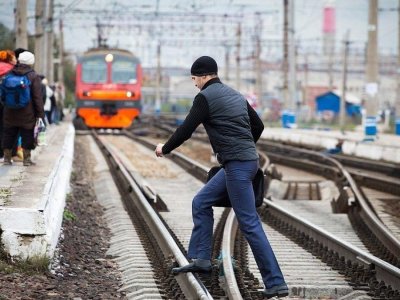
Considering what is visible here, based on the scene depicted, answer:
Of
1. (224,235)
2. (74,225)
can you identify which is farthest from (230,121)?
(74,225)

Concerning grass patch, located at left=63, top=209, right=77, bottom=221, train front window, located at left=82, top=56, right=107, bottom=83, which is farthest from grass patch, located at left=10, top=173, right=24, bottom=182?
train front window, located at left=82, top=56, right=107, bottom=83

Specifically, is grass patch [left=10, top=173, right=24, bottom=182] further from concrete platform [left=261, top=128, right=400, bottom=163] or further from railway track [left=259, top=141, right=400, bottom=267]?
concrete platform [left=261, top=128, right=400, bottom=163]

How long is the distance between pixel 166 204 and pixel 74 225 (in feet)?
11.7

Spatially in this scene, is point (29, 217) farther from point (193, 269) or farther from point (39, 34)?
point (39, 34)

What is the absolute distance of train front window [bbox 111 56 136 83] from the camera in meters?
41.8

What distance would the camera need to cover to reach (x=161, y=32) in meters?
61.2

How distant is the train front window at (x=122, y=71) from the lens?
4181 centimetres

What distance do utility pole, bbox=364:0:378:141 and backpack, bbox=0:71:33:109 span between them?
20958mm

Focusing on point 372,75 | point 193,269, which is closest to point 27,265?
point 193,269

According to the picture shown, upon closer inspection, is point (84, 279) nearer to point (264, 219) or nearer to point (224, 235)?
point (224, 235)

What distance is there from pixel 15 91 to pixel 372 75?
865 inches

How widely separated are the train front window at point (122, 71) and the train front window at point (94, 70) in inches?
16.7

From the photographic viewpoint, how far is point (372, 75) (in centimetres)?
3250

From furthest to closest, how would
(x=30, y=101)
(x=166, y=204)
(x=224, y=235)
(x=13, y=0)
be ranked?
(x=13, y=0), (x=166, y=204), (x=30, y=101), (x=224, y=235)
